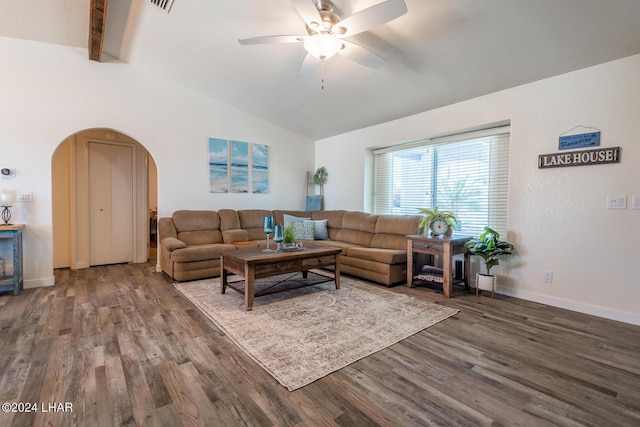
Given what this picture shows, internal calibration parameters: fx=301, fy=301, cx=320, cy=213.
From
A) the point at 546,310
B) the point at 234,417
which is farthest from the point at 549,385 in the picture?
the point at 234,417

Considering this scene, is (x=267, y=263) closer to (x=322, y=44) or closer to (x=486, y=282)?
(x=322, y=44)

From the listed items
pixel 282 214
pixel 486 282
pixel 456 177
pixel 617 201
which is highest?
pixel 456 177

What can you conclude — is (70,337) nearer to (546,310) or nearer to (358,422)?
(358,422)

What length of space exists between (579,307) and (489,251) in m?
0.96

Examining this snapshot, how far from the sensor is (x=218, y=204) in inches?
208

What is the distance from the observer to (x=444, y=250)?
11.6ft

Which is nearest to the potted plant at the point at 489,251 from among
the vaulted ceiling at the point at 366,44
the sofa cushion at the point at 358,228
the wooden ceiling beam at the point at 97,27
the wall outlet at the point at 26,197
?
the sofa cushion at the point at 358,228

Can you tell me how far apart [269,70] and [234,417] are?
12.4 feet

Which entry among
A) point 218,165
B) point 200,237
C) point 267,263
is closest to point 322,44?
point 267,263

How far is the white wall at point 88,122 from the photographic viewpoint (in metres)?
3.76

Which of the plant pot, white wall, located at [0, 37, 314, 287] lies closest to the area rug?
the plant pot

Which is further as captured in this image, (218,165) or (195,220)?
(218,165)

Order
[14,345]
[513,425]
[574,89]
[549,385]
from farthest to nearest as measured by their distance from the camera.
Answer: [574,89] → [14,345] → [549,385] → [513,425]

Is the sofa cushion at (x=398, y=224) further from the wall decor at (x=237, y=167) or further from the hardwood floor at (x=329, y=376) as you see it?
the wall decor at (x=237, y=167)
